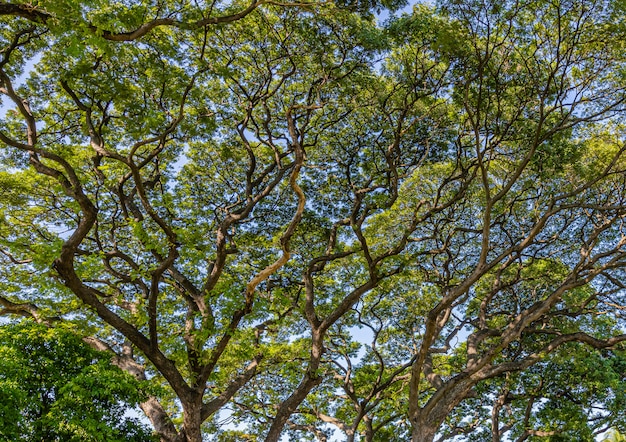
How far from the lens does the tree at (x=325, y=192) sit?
7.52 m

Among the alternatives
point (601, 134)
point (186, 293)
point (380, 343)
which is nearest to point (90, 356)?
point (186, 293)

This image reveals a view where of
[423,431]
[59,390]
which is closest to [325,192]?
[423,431]

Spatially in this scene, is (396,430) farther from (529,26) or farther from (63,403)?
(529,26)

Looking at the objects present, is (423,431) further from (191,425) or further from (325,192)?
(325,192)

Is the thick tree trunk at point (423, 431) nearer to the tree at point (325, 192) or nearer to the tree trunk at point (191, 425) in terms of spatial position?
the tree at point (325, 192)

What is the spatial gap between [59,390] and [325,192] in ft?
20.2

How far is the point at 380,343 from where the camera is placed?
13.8 metres

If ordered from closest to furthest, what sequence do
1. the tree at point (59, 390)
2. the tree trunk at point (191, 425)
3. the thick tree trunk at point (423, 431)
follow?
the tree at point (59, 390), the tree trunk at point (191, 425), the thick tree trunk at point (423, 431)

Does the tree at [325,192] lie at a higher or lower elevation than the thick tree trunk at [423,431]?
higher

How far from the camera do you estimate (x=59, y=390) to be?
22.8 ft

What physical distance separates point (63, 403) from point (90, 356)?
106 cm

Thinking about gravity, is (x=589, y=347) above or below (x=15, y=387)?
above

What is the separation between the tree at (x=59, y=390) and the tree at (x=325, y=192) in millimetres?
661

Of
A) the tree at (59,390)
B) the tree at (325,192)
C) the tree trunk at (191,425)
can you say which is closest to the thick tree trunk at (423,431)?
the tree at (325,192)
